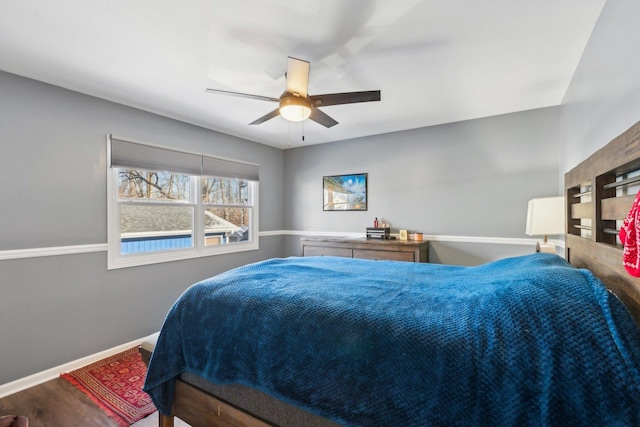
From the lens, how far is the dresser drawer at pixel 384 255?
3393 millimetres

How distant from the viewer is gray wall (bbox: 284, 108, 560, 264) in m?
3.16

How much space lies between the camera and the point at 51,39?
1882mm

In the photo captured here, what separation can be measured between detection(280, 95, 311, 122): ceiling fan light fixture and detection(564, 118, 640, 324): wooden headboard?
1.68m

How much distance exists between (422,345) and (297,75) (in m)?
1.82

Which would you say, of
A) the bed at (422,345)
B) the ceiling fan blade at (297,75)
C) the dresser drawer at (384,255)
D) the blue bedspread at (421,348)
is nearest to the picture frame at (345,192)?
the dresser drawer at (384,255)

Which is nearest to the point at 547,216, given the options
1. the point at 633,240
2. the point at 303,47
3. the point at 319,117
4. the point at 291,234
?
the point at 633,240


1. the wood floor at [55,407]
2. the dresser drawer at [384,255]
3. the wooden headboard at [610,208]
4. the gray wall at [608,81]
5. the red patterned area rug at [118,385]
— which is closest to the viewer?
the wooden headboard at [610,208]

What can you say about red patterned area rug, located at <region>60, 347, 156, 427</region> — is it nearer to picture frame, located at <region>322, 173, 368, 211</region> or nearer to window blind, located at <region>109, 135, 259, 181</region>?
window blind, located at <region>109, 135, 259, 181</region>

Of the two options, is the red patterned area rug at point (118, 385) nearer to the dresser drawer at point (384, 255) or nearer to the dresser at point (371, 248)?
the dresser at point (371, 248)

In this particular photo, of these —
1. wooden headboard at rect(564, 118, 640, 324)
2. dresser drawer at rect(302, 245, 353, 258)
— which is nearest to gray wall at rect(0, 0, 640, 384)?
wooden headboard at rect(564, 118, 640, 324)

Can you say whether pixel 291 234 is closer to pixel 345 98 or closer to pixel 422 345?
pixel 345 98

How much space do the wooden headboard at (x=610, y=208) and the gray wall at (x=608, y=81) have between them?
209 mm

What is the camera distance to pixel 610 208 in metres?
1.18

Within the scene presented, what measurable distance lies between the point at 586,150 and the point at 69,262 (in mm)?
4192
